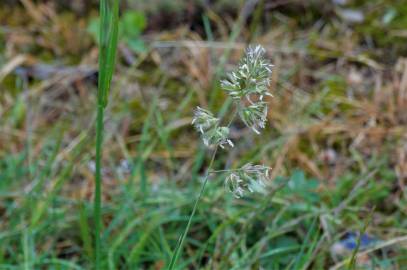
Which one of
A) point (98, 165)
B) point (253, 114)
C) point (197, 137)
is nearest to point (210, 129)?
point (253, 114)

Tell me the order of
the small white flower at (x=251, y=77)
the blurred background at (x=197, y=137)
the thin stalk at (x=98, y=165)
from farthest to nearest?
the blurred background at (x=197, y=137)
the thin stalk at (x=98, y=165)
the small white flower at (x=251, y=77)

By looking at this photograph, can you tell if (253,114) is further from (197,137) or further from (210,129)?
(197,137)

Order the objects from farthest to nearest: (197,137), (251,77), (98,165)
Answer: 1. (197,137)
2. (98,165)
3. (251,77)

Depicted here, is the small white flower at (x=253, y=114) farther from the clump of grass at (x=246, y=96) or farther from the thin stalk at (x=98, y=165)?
the thin stalk at (x=98, y=165)

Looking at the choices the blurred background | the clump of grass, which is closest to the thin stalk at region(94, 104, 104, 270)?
the clump of grass

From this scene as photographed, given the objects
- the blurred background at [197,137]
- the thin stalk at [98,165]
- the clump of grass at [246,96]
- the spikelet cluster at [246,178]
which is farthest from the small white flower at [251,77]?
the blurred background at [197,137]

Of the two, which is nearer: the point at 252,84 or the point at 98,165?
the point at 252,84

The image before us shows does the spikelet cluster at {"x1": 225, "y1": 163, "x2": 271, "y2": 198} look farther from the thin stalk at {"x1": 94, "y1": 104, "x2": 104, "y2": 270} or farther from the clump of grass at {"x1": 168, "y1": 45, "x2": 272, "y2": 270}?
the thin stalk at {"x1": 94, "y1": 104, "x2": 104, "y2": 270}

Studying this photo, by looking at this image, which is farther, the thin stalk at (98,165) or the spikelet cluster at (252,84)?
the thin stalk at (98,165)
